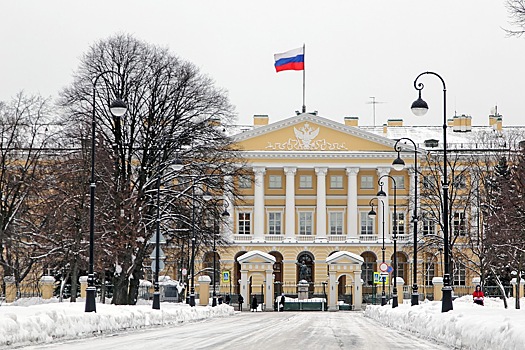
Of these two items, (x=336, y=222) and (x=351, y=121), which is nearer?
(x=336, y=222)

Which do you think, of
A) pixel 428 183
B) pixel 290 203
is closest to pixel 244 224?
pixel 290 203

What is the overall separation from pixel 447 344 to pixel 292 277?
7311 centimetres

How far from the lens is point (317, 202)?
9850 cm

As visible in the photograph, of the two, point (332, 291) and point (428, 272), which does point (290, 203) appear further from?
point (332, 291)

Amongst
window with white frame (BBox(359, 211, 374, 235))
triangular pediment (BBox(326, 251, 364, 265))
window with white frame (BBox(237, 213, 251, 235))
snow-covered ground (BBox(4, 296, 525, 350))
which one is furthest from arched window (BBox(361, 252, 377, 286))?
snow-covered ground (BBox(4, 296, 525, 350))

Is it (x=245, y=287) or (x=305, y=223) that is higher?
(x=305, y=223)

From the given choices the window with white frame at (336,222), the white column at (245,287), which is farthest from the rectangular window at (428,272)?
the white column at (245,287)

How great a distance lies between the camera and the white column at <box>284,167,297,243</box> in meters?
97.4

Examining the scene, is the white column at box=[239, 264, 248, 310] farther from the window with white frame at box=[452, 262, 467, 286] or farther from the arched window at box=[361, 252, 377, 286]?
the window with white frame at box=[452, 262, 467, 286]

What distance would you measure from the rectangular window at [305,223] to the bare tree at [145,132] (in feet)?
162

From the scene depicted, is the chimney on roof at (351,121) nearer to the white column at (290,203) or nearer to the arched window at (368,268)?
the white column at (290,203)

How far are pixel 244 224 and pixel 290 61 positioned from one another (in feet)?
84.7

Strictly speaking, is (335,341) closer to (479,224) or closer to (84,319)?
(84,319)

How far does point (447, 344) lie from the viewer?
21281 mm
